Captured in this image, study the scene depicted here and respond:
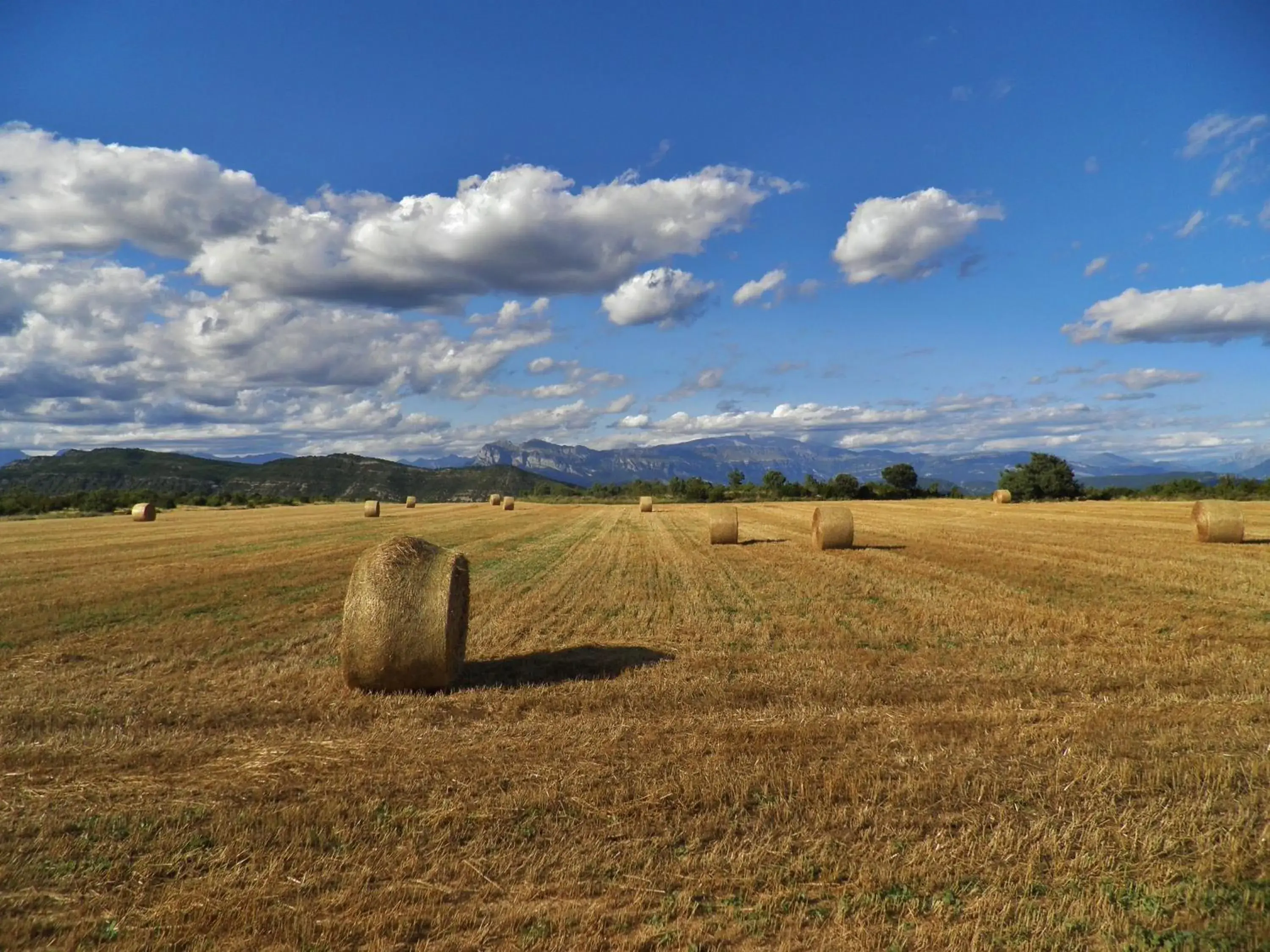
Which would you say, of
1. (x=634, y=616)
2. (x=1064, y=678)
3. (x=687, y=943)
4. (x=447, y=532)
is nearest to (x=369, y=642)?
(x=634, y=616)

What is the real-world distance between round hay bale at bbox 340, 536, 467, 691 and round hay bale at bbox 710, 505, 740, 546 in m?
18.4

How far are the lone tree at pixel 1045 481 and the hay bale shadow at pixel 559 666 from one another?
68246 millimetres

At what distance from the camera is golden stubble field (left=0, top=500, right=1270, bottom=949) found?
4.20m

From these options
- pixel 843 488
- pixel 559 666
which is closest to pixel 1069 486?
pixel 843 488

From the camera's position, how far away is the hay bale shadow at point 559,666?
9586mm

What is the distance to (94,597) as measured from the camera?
54.7 feet

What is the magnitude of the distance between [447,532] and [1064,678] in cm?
2989

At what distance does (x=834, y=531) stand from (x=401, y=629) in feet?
59.2

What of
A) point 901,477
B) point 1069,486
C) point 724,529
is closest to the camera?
point 724,529

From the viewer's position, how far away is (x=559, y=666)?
33.6 feet

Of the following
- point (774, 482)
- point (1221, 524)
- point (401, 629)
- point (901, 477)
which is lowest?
point (401, 629)

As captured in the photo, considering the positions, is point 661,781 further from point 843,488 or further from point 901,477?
point 901,477

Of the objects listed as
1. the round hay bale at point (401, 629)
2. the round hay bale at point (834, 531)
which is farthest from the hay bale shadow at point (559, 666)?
the round hay bale at point (834, 531)

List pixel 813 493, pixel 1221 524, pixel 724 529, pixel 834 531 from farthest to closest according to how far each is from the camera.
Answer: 1. pixel 813 493
2. pixel 724 529
3. pixel 834 531
4. pixel 1221 524
